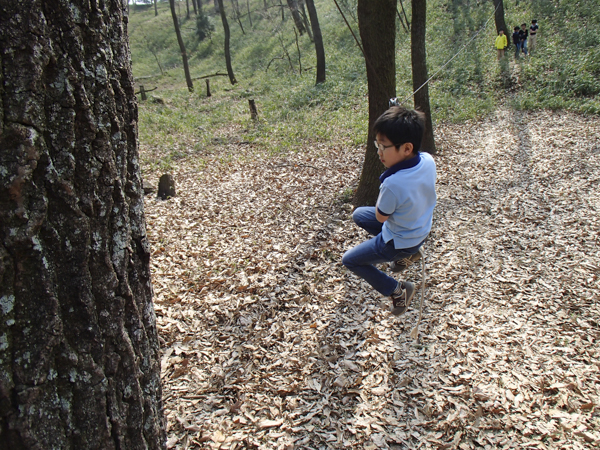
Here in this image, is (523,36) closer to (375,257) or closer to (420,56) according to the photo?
(420,56)

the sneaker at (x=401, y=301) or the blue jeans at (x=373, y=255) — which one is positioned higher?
the blue jeans at (x=373, y=255)

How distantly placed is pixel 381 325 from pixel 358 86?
1397 cm

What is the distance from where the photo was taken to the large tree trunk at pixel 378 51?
4742mm

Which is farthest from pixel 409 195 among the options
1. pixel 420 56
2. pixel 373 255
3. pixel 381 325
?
pixel 420 56

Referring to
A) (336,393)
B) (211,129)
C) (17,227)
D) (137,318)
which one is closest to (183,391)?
(336,393)

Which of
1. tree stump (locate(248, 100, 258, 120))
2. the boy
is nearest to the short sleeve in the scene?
the boy

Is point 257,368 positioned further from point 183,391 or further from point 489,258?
point 489,258

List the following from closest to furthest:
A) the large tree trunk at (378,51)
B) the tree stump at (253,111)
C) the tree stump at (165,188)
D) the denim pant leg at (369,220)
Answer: the denim pant leg at (369,220) < the large tree trunk at (378,51) < the tree stump at (165,188) < the tree stump at (253,111)

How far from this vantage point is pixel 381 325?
3.69m

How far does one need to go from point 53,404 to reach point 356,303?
3.11 meters

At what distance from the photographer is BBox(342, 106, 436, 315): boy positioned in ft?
8.93

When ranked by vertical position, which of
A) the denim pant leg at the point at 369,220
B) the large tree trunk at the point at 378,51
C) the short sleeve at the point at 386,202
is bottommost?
the denim pant leg at the point at 369,220

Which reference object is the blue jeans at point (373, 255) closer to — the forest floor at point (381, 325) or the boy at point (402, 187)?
the boy at point (402, 187)

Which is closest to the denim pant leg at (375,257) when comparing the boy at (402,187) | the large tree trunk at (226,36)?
the boy at (402,187)
